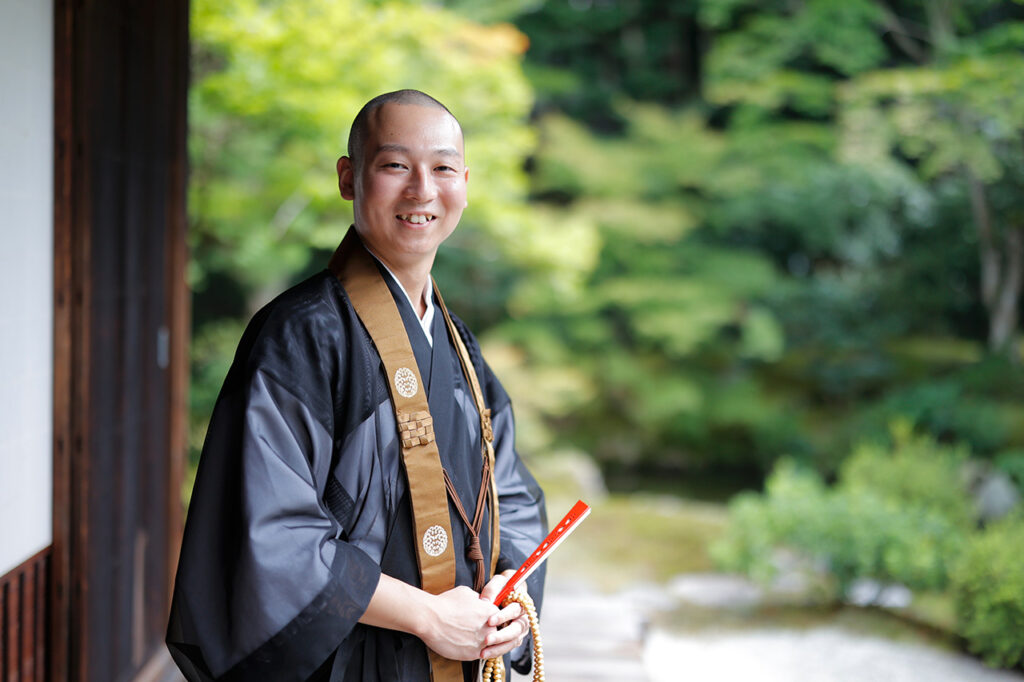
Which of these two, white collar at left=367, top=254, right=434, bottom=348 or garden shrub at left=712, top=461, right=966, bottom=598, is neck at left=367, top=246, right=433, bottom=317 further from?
garden shrub at left=712, top=461, right=966, bottom=598

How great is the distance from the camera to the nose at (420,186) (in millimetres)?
1277

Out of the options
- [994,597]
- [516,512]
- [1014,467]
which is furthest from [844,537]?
[516,512]

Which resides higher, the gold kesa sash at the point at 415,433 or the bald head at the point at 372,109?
the bald head at the point at 372,109

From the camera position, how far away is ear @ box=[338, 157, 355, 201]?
1.36 meters

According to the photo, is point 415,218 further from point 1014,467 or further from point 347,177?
point 1014,467

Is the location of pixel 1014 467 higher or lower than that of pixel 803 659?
higher

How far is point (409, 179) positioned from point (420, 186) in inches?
0.9

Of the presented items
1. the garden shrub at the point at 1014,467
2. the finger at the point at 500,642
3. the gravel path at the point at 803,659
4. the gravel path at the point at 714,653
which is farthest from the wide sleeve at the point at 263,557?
the garden shrub at the point at 1014,467

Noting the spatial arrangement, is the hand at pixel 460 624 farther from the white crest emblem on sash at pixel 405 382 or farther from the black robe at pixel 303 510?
the white crest emblem on sash at pixel 405 382

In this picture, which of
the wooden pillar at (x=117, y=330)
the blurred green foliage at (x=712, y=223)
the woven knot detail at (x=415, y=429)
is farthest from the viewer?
the blurred green foliage at (x=712, y=223)

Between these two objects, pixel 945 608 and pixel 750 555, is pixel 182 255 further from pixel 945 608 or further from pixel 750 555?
pixel 945 608

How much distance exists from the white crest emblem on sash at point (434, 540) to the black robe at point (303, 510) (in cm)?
3

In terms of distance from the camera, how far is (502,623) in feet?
4.26

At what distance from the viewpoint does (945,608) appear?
4.62m
